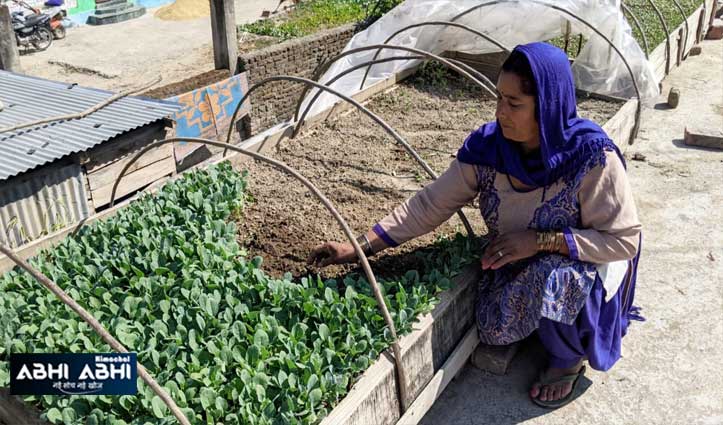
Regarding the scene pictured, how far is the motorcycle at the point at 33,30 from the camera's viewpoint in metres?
10.6

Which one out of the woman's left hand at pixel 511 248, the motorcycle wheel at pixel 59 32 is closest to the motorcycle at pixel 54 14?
the motorcycle wheel at pixel 59 32

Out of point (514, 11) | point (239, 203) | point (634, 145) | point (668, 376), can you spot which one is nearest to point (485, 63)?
point (514, 11)

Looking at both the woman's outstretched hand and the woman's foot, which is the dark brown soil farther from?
the woman's foot

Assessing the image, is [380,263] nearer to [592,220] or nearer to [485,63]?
[592,220]

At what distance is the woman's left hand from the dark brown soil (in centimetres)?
54

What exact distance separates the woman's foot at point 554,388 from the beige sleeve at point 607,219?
1.73 feet

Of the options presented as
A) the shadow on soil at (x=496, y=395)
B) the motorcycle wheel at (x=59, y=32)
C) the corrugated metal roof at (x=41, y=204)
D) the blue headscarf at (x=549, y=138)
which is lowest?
the motorcycle wheel at (x=59, y=32)

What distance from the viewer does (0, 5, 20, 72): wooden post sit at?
5.00m

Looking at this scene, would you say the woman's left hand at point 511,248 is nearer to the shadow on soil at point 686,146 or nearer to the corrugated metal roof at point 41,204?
the corrugated metal roof at point 41,204

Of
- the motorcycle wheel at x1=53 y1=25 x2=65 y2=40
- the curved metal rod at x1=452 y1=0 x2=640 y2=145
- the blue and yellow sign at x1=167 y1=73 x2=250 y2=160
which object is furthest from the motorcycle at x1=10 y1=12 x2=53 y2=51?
the curved metal rod at x1=452 y1=0 x2=640 y2=145

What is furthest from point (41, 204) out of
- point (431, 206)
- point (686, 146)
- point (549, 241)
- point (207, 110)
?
point (686, 146)

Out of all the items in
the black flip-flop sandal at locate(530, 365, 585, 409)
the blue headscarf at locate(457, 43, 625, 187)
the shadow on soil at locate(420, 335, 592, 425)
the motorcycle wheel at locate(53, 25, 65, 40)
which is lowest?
the motorcycle wheel at locate(53, 25, 65, 40)

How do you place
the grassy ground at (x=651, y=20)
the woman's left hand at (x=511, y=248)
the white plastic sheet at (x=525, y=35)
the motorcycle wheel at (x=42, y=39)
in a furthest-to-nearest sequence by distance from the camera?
the motorcycle wheel at (x=42, y=39)
the grassy ground at (x=651, y=20)
the white plastic sheet at (x=525, y=35)
the woman's left hand at (x=511, y=248)

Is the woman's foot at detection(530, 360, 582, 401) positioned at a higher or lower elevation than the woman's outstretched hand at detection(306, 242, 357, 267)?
lower
